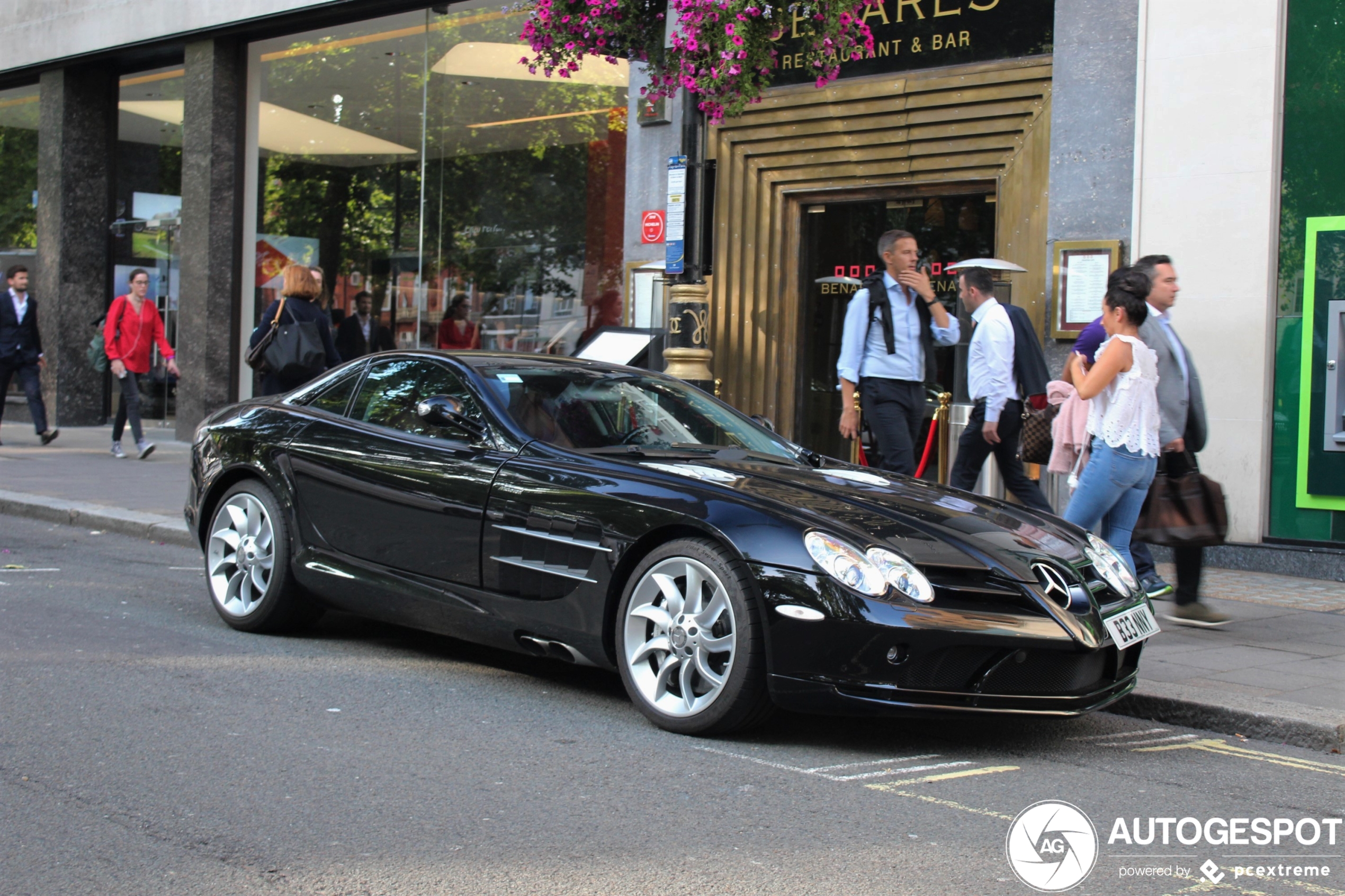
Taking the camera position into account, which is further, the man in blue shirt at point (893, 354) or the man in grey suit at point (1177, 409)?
the man in blue shirt at point (893, 354)

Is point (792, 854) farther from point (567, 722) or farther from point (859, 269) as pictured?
point (859, 269)

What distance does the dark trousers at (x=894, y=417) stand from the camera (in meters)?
7.53

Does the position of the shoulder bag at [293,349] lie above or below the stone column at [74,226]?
below

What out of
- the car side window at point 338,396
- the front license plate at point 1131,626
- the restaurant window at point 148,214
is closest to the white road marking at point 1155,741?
the front license plate at point 1131,626

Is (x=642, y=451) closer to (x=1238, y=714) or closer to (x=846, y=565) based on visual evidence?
(x=846, y=565)

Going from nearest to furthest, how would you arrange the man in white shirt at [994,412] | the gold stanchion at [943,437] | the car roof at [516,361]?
1. the car roof at [516,361]
2. the man in white shirt at [994,412]
3. the gold stanchion at [943,437]

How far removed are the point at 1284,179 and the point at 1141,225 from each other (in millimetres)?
926

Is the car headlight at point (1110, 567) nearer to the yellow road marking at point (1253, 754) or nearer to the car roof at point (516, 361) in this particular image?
the yellow road marking at point (1253, 754)

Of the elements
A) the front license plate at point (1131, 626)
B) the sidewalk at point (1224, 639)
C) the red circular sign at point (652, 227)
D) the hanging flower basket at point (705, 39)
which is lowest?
the sidewalk at point (1224, 639)

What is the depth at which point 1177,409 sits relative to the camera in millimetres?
6891

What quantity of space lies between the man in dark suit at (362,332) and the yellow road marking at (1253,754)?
12.4 m

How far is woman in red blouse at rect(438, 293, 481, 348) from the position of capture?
15266mm

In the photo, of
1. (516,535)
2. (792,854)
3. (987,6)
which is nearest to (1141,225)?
(987,6)

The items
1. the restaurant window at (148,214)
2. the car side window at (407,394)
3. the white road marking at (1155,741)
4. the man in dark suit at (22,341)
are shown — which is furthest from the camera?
the restaurant window at (148,214)
